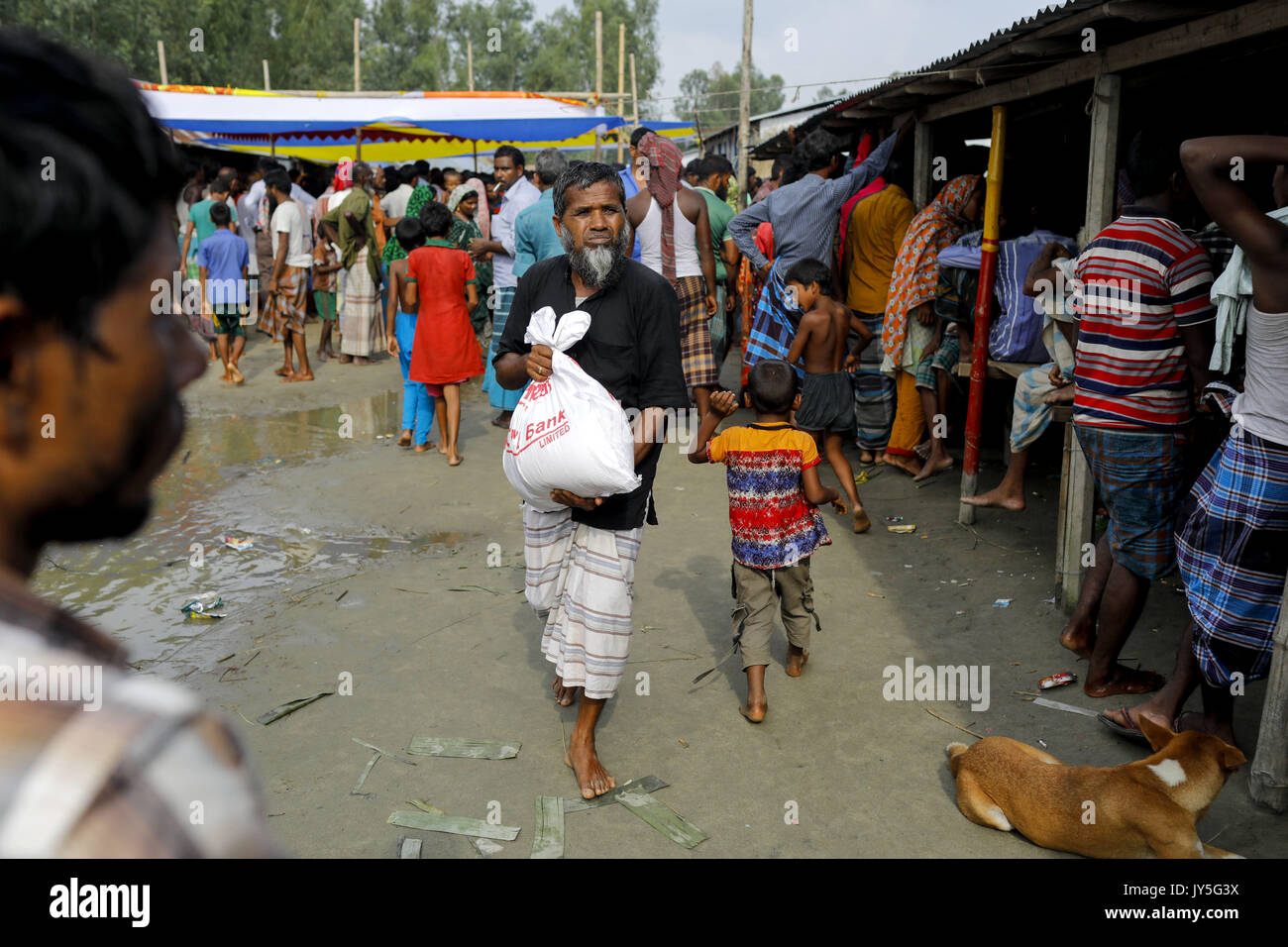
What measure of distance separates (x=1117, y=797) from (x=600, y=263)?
7.53ft

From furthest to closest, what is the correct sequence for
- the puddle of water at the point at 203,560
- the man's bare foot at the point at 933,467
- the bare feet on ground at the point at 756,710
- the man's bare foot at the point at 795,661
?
the man's bare foot at the point at 933,467, the puddle of water at the point at 203,560, the man's bare foot at the point at 795,661, the bare feet on ground at the point at 756,710

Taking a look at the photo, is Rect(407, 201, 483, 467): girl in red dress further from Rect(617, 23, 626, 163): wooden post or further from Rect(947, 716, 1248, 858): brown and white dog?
Rect(617, 23, 626, 163): wooden post

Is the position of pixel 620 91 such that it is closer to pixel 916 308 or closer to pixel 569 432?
pixel 916 308

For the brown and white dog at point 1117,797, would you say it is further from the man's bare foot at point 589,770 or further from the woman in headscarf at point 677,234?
the woman in headscarf at point 677,234

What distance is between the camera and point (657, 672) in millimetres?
4527

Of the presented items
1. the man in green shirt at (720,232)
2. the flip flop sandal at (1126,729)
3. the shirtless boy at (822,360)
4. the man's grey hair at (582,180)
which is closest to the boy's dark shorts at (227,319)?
the man in green shirt at (720,232)

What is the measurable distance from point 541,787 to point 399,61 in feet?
217

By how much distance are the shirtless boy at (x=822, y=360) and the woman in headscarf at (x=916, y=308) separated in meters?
0.51

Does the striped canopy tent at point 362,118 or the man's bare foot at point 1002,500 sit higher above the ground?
the striped canopy tent at point 362,118

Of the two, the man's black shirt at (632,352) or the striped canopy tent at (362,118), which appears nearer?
the man's black shirt at (632,352)

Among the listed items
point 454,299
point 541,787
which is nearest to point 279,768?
point 541,787

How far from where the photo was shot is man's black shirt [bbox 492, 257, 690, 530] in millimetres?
3555

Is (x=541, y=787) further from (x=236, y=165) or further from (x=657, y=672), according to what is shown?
(x=236, y=165)

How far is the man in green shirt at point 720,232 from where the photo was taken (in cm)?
873
